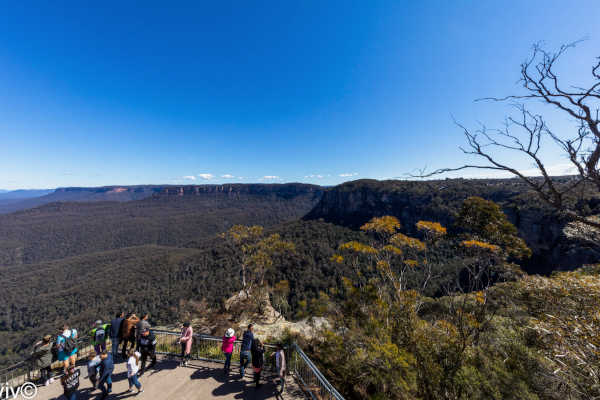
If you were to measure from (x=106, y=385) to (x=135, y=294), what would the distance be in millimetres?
75368

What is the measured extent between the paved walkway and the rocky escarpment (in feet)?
23.9

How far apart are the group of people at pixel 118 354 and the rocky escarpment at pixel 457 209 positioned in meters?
6.78

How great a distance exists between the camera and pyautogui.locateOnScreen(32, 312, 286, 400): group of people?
5.74 metres

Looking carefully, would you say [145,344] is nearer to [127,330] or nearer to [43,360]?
[127,330]

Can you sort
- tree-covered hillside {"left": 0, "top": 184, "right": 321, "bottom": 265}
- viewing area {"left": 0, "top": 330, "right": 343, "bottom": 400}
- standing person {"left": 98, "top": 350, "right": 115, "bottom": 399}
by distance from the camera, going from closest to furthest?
standing person {"left": 98, "top": 350, "right": 115, "bottom": 399}, viewing area {"left": 0, "top": 330, "right": 343, "bottom": 400}, tree-covered hillside {"left": 0, "top": 184, "right": 321, "bottom": 265}

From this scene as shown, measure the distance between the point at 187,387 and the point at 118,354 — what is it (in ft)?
12.5

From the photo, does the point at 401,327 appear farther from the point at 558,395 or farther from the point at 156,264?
the point at 156,264

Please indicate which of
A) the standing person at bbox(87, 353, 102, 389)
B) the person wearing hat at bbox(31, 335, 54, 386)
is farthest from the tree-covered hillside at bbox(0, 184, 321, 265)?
the standing person at bbox(87, 353, 102, 389)

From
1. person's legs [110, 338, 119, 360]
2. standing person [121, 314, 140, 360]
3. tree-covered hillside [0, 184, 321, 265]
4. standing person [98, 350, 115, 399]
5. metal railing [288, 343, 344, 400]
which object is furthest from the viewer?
tree-covered hillside [0, 184, 321, 265]

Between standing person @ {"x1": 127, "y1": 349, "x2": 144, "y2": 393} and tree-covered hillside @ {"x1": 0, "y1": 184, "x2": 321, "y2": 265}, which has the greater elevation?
standing person @ {"x1": 127, "y1": 349, "x2": 144, "y2": 393}

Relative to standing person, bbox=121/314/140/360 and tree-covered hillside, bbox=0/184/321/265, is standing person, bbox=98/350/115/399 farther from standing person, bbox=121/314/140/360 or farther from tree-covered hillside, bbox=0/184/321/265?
tree-covered hillside, bbox=0/184/321/265

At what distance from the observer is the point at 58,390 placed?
248 inches

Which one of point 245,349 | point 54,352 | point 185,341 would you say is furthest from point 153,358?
point 245,349

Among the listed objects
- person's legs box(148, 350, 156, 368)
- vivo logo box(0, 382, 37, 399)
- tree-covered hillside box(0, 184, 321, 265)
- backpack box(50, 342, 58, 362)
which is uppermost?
backpack box(50, 342, 58, 362)
